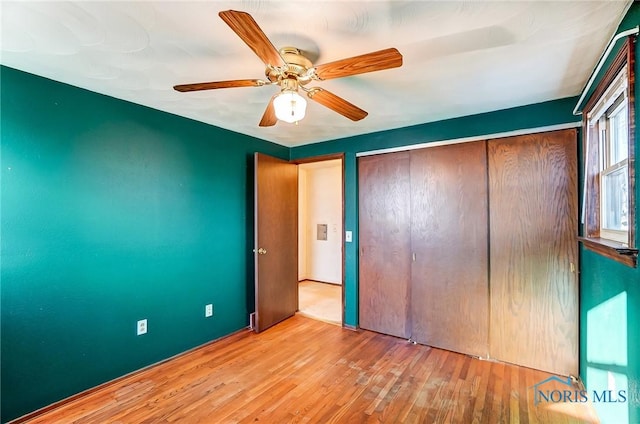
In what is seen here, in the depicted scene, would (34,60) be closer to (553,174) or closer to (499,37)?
(499,37)

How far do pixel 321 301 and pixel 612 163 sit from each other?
3662 millimetres

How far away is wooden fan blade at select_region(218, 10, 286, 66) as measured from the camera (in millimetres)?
1025

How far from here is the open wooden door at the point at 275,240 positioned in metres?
3.30

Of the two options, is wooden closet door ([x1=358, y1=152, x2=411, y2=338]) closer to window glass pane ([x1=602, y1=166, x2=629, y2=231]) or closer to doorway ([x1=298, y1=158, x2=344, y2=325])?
window glass pane ([x1=602, y1=166, x2=629, y2=231])

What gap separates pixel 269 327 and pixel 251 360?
30.9 inches

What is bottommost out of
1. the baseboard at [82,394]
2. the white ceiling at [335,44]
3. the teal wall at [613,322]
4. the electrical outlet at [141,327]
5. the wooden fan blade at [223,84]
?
the baseboard at [82,394]

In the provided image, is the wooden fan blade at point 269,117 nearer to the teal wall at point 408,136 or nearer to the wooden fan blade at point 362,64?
the wooden fan blade at point 362,64

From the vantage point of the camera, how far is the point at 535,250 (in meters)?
2.43

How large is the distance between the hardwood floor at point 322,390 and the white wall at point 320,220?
2685mm

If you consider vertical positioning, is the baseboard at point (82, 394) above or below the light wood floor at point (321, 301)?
above

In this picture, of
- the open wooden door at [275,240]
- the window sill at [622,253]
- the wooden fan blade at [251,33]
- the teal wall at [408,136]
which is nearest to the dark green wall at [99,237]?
the open wooden door at [275,240]

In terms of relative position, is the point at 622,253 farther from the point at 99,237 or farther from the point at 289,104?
the point at 99,237

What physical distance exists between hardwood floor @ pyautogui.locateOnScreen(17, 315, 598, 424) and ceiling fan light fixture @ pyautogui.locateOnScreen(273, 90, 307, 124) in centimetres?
196

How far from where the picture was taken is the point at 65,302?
204cm
